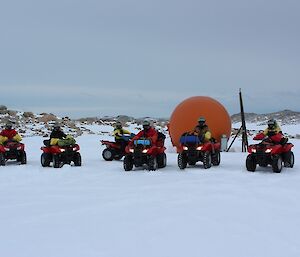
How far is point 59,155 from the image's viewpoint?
43.6 ft

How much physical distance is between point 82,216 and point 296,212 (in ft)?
10.6

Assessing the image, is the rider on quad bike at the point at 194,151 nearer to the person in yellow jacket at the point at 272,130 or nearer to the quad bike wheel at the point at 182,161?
the quad bike wheel at the point at 182,161

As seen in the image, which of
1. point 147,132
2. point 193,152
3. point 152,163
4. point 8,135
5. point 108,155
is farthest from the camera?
point 108,155

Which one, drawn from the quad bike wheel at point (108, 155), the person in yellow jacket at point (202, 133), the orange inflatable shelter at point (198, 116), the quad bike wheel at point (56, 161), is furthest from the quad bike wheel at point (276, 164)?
the orange inflatable shelter at point (198, 116)

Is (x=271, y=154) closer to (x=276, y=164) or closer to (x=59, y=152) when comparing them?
(x=276, y=164)


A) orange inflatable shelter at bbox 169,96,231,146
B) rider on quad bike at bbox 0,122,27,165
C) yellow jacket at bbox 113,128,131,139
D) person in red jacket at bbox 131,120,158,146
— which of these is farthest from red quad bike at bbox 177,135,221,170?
orange inflatable shelter at bbox 169,96,231,146

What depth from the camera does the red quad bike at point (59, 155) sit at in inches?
512

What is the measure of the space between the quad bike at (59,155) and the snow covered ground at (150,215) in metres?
2.01

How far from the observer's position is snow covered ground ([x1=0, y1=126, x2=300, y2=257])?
194 inches

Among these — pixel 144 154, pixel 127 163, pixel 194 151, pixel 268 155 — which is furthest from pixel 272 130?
pixel 127 163

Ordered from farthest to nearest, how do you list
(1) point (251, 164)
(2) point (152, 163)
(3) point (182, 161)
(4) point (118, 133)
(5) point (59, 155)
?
(4) point (118, 133) → (5) point (59, 155) → (3) point (182, 161) → (2) point (152, 163) → (1) point (251, 164)

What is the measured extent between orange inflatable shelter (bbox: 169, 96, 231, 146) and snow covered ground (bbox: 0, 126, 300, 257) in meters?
7.55

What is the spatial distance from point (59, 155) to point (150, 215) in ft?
24.3

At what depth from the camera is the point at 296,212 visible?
6652 millimetres
